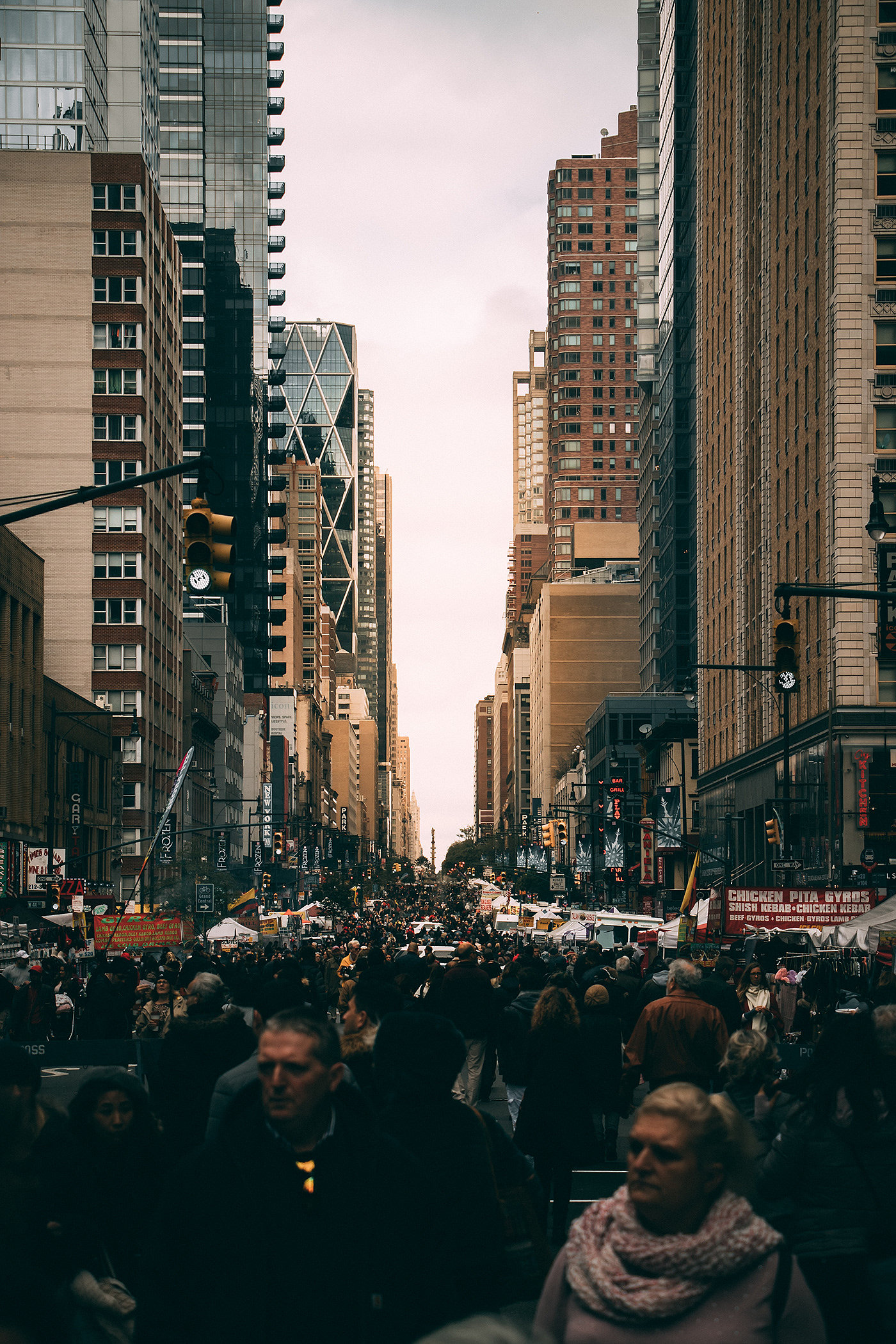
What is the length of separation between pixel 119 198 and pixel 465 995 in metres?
77.3

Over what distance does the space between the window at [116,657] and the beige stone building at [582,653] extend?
103m

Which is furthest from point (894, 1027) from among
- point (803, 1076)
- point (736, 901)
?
point (736, 901)

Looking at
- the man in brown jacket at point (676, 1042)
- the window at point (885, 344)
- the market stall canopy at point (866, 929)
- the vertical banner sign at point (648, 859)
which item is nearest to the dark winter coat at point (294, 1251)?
→ the man in brown jacket at point (676, 1042)

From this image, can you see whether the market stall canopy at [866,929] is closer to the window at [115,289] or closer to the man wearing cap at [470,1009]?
the man wearing cap at [470,1009]

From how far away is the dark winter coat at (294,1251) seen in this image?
485cm

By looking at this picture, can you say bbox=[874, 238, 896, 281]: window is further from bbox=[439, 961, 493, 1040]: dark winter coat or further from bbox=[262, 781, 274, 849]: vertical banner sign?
bbox=[262, 781, 274, 849]: vertical banner sign

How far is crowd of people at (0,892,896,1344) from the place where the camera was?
4.24 m

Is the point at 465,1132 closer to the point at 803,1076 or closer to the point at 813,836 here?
the point at 803,1076

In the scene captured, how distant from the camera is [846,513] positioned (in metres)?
54.9

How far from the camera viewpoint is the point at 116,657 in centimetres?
8294

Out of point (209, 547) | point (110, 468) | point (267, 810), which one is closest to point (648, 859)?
point (110, 468)

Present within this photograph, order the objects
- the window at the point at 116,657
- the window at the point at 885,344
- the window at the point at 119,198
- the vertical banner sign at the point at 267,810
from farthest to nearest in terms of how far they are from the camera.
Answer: the vertical banner sign at the point at 267,810, the window at the point at 119,198, the window at the point at 116,657, the window at the point at 885,344

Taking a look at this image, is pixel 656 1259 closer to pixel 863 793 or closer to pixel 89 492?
pixel 89 492

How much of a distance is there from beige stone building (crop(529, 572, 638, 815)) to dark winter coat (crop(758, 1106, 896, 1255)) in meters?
175
